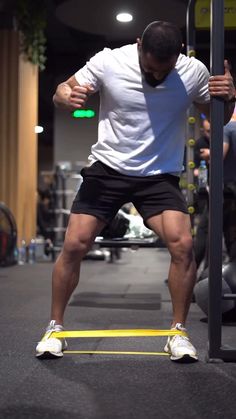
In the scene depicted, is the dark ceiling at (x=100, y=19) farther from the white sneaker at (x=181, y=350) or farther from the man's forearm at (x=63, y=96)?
the white sneaker at (x=181, y=350)

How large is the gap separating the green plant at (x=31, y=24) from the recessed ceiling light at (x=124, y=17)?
3.05 feet

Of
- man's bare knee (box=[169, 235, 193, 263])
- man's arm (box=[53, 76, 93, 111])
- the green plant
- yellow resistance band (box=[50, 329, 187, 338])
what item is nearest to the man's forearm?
man's arm (box=[53, 76, 93, 111])

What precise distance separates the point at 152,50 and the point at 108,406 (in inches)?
48.9

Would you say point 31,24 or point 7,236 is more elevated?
point 31,24

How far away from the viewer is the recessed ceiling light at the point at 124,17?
7196 mm

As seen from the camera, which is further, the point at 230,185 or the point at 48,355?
the point at 230,185

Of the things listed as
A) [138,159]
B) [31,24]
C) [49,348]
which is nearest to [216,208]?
[138,159]

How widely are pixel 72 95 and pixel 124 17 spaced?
5.52 meters

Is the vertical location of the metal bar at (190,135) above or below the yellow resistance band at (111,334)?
above

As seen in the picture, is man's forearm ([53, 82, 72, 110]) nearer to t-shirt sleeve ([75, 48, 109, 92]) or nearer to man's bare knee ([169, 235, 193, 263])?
t-shirt sleeve ([75, 48, 109, 92])

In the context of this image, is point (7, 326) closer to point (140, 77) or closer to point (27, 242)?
point (140, 77)

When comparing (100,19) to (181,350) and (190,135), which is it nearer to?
(190,135)

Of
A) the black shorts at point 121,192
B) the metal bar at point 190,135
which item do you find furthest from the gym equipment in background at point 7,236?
the black shorts at point 121,192

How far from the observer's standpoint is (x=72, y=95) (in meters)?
2.15
